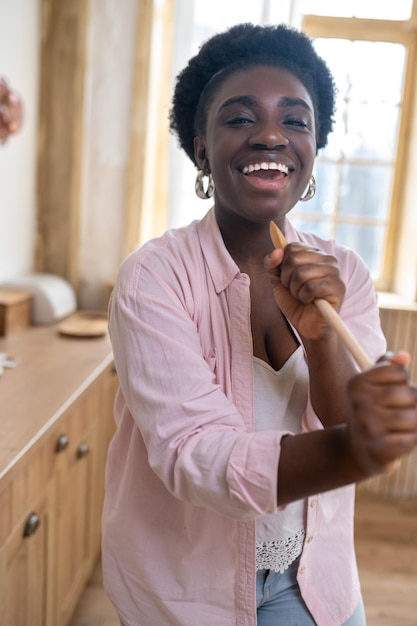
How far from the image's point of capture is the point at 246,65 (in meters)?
1.00

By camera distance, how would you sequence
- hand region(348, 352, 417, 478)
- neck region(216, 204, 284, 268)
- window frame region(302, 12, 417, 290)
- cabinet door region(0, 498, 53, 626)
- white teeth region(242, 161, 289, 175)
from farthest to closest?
window frame region(302, 12, 417, 290) → cabinet door region(0, 498, 53, 626) → neck region(216, 204, 284, 268) → white teeth region(242, 161, 289, 175) → hand region(348, 352, 417, 478)

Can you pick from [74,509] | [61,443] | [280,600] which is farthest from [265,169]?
[74,509]

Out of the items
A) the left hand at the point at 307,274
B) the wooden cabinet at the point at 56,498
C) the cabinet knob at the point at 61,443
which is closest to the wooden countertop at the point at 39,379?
the wooden cabinet at the point at 56,498

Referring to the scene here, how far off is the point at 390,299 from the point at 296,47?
7.09 ft

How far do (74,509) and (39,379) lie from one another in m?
0.46

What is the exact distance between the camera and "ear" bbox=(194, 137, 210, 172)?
113 centimetres

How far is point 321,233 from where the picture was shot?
3227 millimetres

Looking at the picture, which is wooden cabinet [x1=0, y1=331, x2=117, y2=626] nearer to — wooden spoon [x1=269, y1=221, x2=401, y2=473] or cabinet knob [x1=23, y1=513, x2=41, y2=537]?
cabinet knob [x1=23, y1=513, x2=41, y2=537]

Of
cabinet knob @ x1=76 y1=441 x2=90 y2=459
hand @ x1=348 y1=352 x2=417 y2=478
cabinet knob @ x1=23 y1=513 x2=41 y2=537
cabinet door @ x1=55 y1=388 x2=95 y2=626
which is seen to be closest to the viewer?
hand @ x1=348 y1=352 x2=417 y2=478

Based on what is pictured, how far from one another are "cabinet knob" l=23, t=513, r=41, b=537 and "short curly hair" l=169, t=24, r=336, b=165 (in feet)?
3.16

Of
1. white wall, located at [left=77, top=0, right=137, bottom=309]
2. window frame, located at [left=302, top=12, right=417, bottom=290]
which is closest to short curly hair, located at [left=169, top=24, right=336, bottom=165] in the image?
white wall, located at [left=77, top=0, right=137, bottom=309]

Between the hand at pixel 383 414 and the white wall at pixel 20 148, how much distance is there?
213 centimetres

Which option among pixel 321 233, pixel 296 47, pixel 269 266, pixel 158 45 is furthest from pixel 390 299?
pixel 269 266

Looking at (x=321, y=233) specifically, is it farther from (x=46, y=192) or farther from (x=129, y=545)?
(x=129, y=545)
